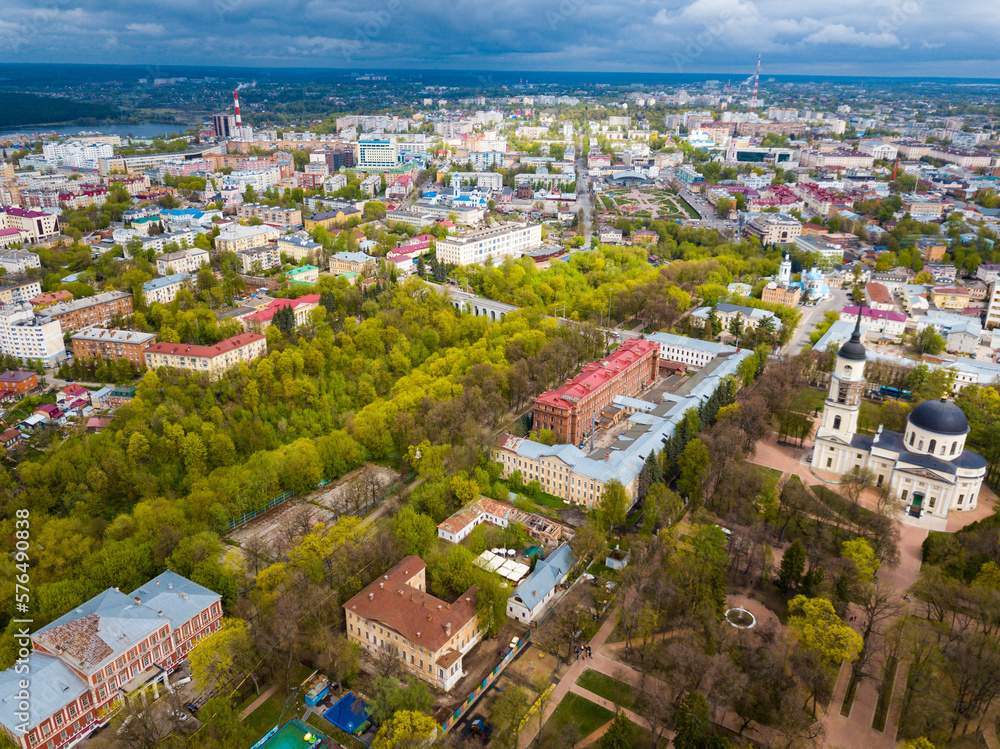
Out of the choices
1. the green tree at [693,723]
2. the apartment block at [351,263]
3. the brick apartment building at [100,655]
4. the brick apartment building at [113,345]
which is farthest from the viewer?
the apartment block at [351,263]

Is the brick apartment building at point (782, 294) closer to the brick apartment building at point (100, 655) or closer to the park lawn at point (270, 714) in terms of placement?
the park lawn at point (270, 714)

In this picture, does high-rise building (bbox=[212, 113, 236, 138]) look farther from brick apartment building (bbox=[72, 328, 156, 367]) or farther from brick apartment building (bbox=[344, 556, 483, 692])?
brick apartment building (bbox=[344, 556, 483, 692])

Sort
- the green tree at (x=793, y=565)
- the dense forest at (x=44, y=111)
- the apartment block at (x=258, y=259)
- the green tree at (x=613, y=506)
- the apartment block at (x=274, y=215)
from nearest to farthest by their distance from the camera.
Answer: the green tree at (x=793, y=565), the green tree at (x=613, y=506), the apartment block at (x=258, y=259), the apartment block at (x=274, y=215), the dense forest at (x=44, y=111)

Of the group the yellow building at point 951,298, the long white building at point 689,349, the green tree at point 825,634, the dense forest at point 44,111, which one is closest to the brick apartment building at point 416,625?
the green tree at point 825,634

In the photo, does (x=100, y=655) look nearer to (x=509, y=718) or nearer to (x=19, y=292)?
(x=509, y=718)

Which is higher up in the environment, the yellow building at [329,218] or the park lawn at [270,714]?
the yellow building at [329,218]

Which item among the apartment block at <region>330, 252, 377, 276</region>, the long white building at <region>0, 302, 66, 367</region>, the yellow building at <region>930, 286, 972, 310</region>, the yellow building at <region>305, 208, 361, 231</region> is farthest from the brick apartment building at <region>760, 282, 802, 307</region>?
the long white building at <region>0, 302, 66, 367</region>

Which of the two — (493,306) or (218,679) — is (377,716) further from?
(493,306)

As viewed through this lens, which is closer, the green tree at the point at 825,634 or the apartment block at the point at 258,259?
the green tree at the point at 825,634
